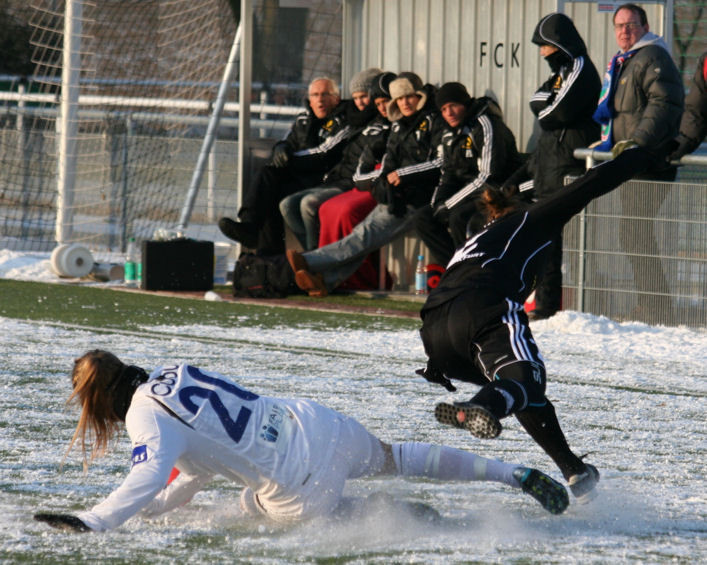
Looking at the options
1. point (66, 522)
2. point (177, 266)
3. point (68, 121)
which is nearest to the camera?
point (66, 522)

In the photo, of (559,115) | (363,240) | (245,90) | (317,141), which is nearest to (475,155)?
(559,115)

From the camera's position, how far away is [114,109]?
19.4 metres

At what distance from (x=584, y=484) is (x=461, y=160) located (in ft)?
20.4

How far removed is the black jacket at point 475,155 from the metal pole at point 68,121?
483 centimetres

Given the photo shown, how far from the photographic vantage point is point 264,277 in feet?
40.5

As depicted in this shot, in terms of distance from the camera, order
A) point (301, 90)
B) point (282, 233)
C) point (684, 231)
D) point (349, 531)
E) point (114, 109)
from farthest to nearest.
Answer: point (114, 109) < point (301, 90) < point (282, 233) < point (684, 231) < point (349, 531)

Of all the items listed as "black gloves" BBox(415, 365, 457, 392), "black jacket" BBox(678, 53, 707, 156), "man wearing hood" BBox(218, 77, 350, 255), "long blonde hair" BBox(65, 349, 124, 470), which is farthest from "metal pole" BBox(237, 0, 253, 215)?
"long blonde hair" BBox(65, 349, 124, 470)

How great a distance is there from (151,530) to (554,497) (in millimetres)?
1425

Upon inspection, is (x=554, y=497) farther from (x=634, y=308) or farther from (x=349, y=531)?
(x=634, y=308)

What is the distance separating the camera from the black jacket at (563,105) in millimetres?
10406

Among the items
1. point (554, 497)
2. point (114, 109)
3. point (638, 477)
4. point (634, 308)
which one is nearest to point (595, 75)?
point (634, 308)

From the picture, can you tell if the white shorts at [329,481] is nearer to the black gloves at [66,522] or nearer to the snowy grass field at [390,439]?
the snowy grass field at [390,439]

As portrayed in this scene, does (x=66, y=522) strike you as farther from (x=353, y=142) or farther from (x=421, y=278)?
(x=353, y=142)

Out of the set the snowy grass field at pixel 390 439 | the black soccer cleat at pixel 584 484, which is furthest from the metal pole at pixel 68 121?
the black soccer cleat at pixel 584 484
